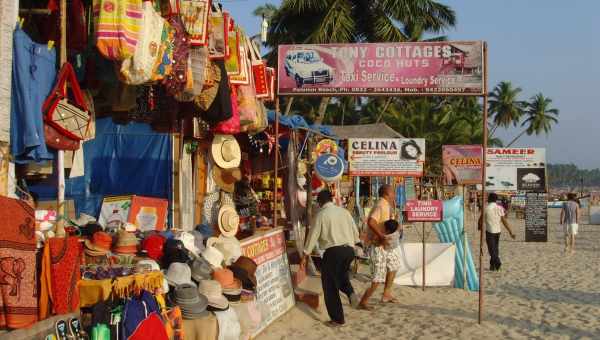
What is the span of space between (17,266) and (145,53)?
6.10ft

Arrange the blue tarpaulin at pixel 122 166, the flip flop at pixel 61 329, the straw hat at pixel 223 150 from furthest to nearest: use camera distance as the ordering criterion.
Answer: the blue tarpaulin at pixel 122 166 → the straw hat at pixel 223 150 → the flip flop at pixel 61 329

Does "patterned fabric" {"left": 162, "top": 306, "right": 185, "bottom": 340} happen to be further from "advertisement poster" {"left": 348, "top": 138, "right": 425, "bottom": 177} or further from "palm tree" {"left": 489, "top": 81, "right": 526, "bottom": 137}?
"palm tree" {"left": 489, "top": 81, "right": 526, "bottom": 137}

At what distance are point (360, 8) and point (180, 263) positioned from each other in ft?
79.8

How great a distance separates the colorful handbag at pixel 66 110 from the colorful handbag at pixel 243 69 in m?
2.51

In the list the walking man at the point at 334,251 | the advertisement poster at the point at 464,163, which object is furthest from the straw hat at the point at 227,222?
the advertisement poster at the point at 464,163

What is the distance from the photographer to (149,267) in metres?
5.37

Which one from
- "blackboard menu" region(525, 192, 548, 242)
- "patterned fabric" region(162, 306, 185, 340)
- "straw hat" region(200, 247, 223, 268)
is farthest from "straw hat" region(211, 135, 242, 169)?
"blackboard menu" region(525, 192, 548, 242)

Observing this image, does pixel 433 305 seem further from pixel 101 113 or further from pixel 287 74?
pixel 101 113

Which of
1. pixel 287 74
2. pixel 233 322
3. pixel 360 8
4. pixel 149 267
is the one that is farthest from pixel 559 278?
pixel 360 8

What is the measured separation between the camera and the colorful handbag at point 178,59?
227 inches

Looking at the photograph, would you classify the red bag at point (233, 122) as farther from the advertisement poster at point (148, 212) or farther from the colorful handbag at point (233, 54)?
the advertisement poster at point (148, 212)

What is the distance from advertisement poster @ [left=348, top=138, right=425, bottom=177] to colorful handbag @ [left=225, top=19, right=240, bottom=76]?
5918 millimetres

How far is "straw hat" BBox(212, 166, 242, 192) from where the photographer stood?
10.2 metres

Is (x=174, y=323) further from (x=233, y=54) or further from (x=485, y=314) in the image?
(x=485, y=314)
